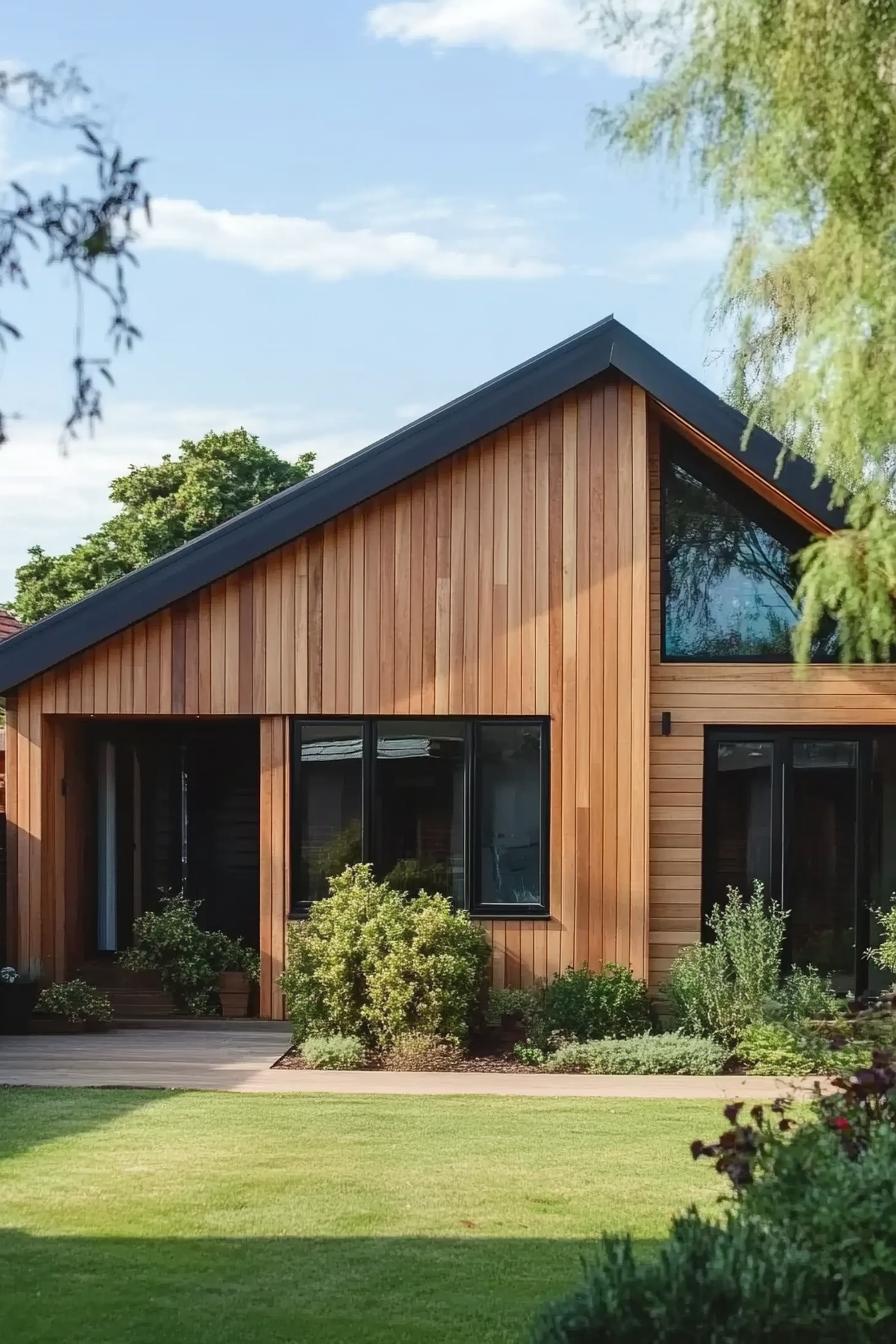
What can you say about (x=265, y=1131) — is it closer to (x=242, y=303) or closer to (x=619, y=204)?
(x=242, y=303)

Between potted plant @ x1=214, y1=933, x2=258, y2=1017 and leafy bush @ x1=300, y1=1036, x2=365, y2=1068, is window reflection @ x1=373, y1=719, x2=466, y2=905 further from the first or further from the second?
leafy bush @ x1=300, y1=1036, x2=365, y2=1068

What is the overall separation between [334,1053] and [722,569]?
14.6 feet

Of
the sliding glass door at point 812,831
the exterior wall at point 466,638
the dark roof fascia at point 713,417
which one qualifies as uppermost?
the dark roof fascia at point 713,417

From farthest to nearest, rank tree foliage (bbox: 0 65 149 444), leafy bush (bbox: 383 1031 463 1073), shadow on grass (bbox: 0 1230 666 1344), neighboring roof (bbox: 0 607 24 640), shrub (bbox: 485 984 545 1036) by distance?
neighboring roof (bbox: 0 607 24 640), shrub (bbox: 485 984 545 1036), leafy bush (bbox: 383 1031 463 1073), shadow on grass (bbox: 0 1230 666 1344), tree foliage (bbox: 0 65 149 444)

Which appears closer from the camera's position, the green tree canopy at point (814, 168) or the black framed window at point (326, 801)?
the green tree canopy at point (814, 168)

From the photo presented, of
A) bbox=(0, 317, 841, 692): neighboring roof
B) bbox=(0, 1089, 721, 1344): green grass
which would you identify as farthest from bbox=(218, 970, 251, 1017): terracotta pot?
bbox=(0, 1089, 721, 1344): green grass

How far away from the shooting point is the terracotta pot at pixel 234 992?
40.2ft

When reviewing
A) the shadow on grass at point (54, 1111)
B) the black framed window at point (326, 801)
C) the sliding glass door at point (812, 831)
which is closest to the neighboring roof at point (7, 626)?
the black framed window at point (326, 801)

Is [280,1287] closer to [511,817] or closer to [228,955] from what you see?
[511,817]

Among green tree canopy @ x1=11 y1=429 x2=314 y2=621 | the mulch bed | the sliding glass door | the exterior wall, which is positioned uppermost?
green tree canopy @ x1=11 y1=429 x2=314 y2=621

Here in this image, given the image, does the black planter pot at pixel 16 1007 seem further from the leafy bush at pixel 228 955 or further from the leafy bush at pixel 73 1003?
the leafy bush at pixel 228 955

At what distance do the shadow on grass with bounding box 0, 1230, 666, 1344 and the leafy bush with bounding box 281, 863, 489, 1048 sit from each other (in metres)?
4.32

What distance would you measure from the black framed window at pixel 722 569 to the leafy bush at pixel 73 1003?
4837 millimetres

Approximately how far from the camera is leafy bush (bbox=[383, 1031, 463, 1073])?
34.1 feet
